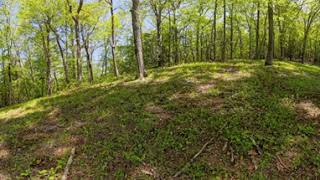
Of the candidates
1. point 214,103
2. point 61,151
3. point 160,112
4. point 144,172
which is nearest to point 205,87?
point 214,103

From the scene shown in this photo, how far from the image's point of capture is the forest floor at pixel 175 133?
559 cm

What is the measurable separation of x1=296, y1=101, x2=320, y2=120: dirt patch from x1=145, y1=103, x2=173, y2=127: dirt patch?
3.72 m

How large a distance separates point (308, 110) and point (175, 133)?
3997 millimetres

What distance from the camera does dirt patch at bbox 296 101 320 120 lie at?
7109 mm

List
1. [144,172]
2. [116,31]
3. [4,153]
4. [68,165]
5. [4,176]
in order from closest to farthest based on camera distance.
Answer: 1. [144,172]
2. [4,176]
3. [68,165]
4. [4,153]
5. [116,31]

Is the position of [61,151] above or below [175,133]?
below

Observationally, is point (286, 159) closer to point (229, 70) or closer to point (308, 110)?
point (308, 110)

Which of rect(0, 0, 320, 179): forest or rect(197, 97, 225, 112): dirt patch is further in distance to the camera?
rect(197, 97, 225, 112): dirt patch

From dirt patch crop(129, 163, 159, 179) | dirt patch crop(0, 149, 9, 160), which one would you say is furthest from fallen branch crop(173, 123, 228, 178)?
dirt patch crop(0, 149, 9, 160)

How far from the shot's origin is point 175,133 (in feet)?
22.2

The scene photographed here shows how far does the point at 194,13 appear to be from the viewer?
2112 cm

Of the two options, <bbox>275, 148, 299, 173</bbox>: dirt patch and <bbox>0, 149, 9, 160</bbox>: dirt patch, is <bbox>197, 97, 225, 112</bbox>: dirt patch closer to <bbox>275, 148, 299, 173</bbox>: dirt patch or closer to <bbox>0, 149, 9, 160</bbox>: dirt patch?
<bbox>275, 148, 299, 173</bbox>: dirt patch

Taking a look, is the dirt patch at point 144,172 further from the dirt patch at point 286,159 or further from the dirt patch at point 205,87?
the dirt patch at point 205,87

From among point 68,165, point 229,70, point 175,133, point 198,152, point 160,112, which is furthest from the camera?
point 229,70
